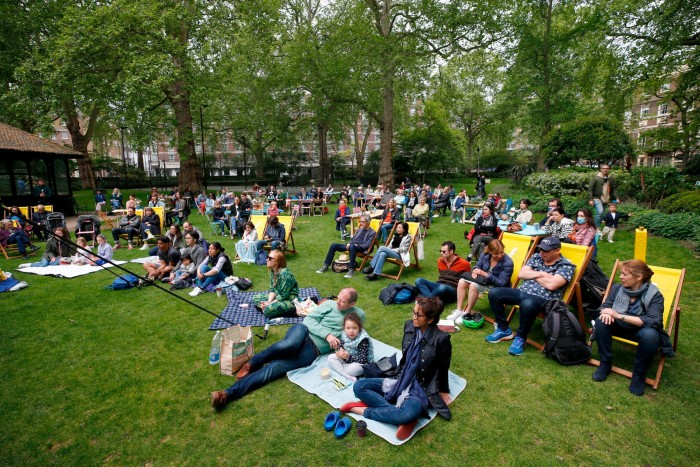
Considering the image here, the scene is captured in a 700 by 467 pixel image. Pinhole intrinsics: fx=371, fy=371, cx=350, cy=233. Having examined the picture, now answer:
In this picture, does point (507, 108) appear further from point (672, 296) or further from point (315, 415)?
point (315, 415)

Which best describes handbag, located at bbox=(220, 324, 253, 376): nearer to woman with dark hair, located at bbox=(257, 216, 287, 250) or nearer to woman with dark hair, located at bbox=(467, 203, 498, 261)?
woman with dark hair, located at bbox=(257, 216, 287, 250)

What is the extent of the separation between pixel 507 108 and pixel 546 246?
31848 millimetres

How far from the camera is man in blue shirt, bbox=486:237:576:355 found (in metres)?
4.39

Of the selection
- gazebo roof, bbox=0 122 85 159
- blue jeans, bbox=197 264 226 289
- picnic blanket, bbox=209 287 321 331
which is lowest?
picnic blanket, bbox=209 287 321 331

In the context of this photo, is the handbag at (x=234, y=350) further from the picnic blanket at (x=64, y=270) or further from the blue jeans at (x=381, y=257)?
the picnic blanket at (x=64, y=270)

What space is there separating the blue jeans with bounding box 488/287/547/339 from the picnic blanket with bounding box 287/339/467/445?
118cm

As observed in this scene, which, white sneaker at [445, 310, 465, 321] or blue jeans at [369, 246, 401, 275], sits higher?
blue jeans at [369, 246, 401, 275]

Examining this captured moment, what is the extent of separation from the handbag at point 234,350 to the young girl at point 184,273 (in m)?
3.36

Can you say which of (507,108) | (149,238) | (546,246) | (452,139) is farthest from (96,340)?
(507,108)

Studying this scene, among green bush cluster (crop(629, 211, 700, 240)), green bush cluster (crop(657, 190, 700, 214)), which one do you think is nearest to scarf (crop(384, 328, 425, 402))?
green bush cluster (crop(629, 211, 700, 240))

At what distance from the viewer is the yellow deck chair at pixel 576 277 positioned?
461 centimetres

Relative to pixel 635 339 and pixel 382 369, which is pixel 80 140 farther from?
pixel 635 339

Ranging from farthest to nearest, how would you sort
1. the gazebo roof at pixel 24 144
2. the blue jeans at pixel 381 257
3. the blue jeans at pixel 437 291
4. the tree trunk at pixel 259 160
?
the tree trunk at pixel 259 160 → the gazebo roof at pixel 24 144 → the blue jeans at pixel 381 257 → the blue jeans at pixel 437 291

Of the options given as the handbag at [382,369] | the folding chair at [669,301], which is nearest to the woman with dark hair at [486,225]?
the folding chair at [669,301]
